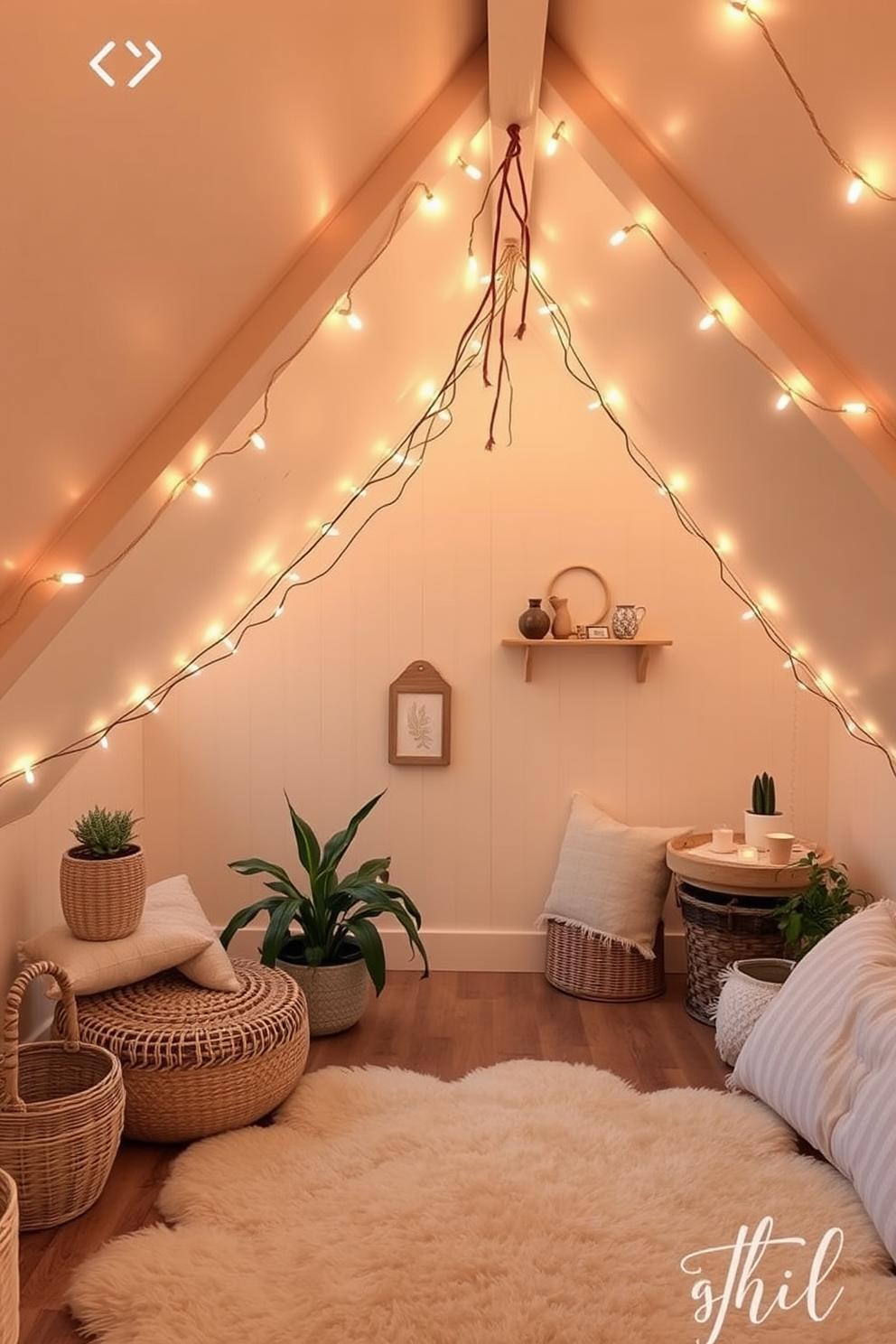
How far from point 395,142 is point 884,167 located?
0.90 meters

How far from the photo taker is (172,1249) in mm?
2217

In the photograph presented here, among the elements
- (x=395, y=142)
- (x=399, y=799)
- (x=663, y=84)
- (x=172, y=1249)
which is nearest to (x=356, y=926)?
(x=399, y=799)

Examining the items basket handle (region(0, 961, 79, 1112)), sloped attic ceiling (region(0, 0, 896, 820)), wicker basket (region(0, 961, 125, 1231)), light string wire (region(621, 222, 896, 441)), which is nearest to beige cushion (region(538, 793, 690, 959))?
sloped attic ceiling (region(0, 0, 896, 820))

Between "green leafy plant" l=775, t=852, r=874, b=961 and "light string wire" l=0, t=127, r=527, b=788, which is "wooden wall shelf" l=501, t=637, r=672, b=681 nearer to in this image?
"light string wire" l=0, t=127, r=527, b=788

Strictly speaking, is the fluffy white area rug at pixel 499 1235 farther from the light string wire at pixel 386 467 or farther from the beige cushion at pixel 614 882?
the light string wire at pixel 386 467

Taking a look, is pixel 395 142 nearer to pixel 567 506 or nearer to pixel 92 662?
pixel 92 662

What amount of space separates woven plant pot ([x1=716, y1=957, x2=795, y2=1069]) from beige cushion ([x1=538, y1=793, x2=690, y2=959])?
0.51m

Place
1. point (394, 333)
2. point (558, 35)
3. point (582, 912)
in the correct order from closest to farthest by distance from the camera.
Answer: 1. point (558, 35)
2. point (394, 333)
3. point (582, 912)

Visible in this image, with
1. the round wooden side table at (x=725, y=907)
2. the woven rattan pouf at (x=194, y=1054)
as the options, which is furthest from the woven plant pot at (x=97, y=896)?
the round wooden side table at (x=725, y=907)

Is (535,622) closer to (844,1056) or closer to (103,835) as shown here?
(103,835)

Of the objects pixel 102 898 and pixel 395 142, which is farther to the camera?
pixel 102 898

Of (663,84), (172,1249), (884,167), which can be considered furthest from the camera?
(172,1249)

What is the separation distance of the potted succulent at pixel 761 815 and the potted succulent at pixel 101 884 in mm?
2078

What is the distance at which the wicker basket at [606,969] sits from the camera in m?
3.87
